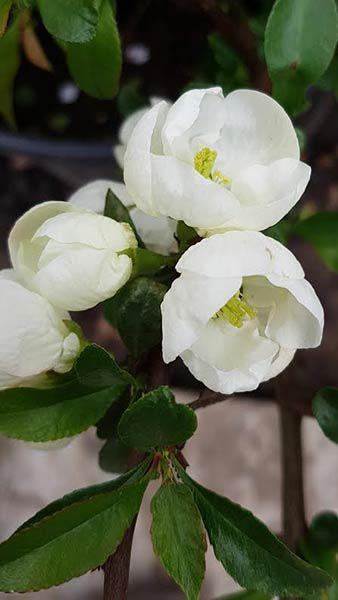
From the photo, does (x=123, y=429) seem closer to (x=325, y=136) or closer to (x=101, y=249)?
(x=101, y=249)

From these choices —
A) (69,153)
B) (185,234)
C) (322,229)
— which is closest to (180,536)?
(185,234)

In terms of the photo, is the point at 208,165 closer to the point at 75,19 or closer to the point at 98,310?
the point at 75,19

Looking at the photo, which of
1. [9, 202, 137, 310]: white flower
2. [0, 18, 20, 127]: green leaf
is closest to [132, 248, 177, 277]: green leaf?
[9, 202, 137, 310]: white flower

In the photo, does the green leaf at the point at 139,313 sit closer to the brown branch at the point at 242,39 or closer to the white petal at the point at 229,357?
the white petal at the point at 229,357

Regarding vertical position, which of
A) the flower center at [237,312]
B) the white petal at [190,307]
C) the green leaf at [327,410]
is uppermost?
the white petal at [190,307]

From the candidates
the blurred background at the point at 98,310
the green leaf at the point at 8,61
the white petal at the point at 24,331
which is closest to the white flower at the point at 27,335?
the white petal at the point at 24,331

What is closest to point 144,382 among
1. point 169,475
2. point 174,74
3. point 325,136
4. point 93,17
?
point 169,475

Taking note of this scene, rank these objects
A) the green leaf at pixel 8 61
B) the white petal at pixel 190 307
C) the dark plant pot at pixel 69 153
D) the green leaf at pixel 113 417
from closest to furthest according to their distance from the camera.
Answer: the white petal at pixel 190 307 → the green leaf at pixel 113 417 → the green leaf at pixel 8 61 → the dark plant pot at pixel 69 153
